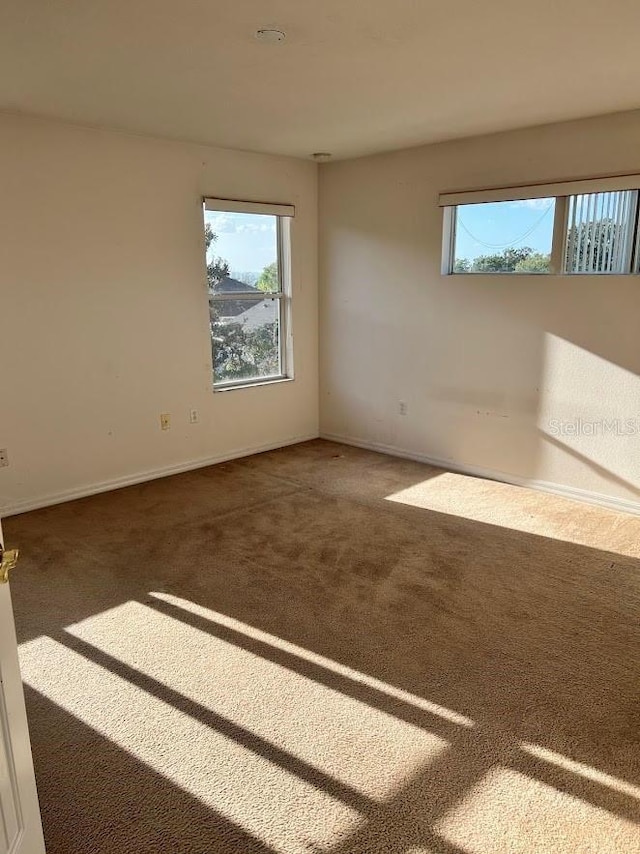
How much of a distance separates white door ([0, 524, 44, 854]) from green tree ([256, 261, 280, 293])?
13.4 ft

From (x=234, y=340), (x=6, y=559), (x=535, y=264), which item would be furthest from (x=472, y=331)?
(x=6, y=559)

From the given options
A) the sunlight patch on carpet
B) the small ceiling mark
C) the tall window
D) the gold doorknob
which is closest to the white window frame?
the tall window

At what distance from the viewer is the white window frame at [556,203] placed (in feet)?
12.1

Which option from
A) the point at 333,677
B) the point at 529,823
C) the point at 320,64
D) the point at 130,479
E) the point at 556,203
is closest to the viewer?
the point at 529,823

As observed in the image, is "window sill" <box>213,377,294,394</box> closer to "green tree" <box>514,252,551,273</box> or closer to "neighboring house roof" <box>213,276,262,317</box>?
"neighboring house roof" <box>213,276,262,317</box>

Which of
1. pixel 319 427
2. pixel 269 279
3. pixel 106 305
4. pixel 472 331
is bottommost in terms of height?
pixel 319 427

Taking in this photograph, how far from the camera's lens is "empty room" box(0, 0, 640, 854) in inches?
74.2

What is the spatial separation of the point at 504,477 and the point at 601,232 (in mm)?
1725

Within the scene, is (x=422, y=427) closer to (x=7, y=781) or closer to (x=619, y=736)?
(x=619, y=736)

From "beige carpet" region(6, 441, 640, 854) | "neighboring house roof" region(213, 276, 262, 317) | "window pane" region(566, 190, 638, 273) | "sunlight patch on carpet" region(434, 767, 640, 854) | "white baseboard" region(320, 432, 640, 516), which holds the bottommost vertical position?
"sunlight patch on carpet" region(434, 767, 640, 854)

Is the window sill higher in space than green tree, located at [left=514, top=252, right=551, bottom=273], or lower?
lower

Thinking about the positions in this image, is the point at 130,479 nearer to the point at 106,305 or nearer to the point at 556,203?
the point at 106,305

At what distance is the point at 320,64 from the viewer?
2.72m

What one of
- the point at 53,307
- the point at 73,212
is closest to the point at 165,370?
the point at 53,307
